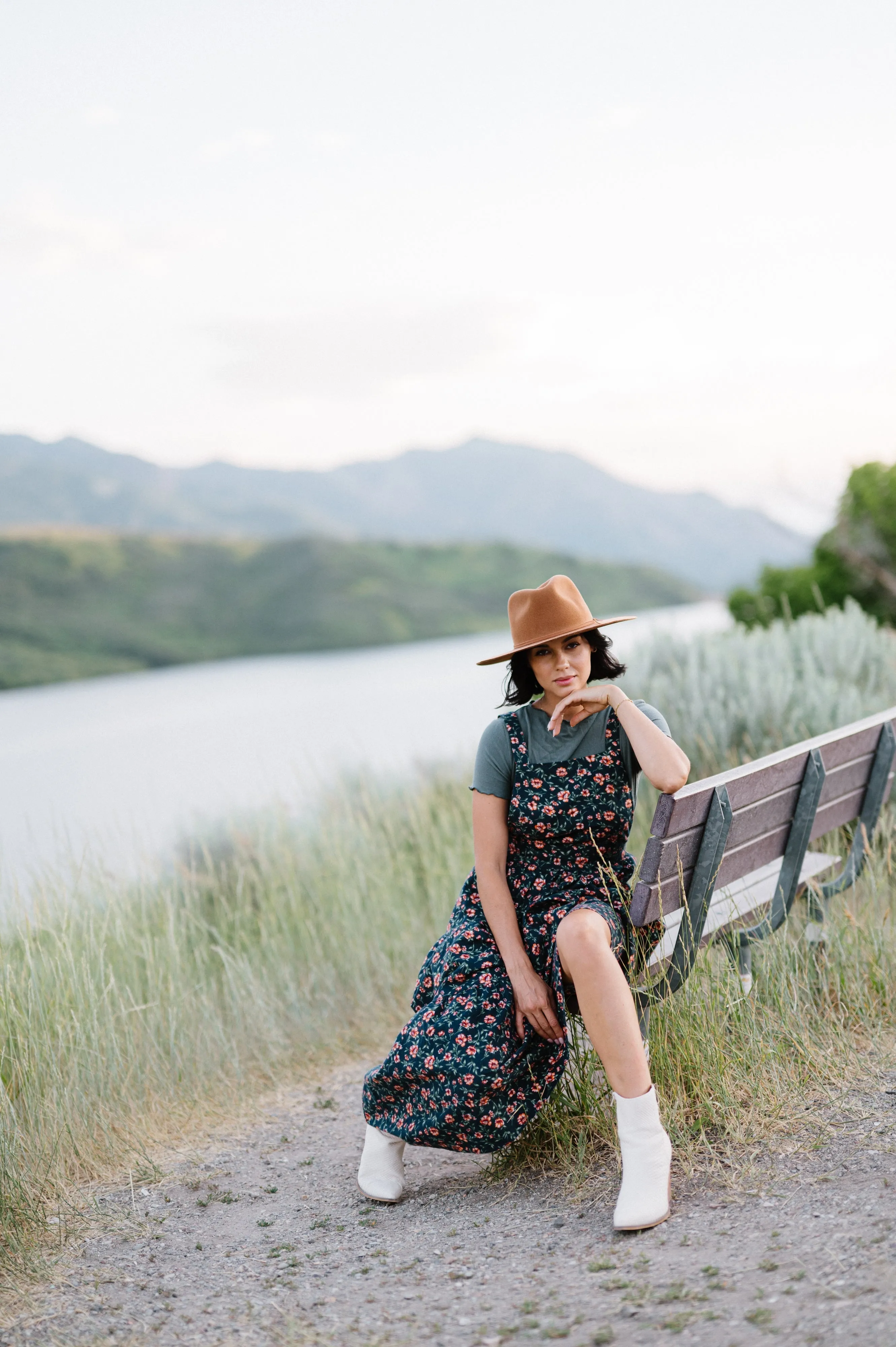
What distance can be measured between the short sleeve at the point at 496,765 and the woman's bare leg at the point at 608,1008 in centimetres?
40

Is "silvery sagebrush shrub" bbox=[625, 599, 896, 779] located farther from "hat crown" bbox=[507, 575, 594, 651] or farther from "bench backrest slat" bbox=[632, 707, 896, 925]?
"hat crown" bbox=[507, 575, 594, 651]

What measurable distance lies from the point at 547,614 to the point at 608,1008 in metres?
0.93

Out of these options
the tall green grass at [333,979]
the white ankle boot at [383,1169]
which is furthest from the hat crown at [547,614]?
the white ankle boot at [383,1169]

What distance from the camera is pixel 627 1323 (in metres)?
1.99

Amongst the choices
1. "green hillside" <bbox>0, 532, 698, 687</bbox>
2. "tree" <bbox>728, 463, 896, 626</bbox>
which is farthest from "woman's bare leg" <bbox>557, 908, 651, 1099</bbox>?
"green hillside" <bbox>0, 532, 698, 687</bbox>

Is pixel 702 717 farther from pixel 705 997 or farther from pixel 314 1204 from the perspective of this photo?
pixel 314 1204

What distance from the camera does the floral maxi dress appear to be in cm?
262

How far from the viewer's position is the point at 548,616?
274 cm

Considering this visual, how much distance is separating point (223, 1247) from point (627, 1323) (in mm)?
1140

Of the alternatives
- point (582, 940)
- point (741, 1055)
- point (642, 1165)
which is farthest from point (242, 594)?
point (642, 1165)

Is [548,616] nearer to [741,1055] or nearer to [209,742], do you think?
[741,1055]

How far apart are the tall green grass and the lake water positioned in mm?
251

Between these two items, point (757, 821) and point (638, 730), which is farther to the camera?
point (757, 821)

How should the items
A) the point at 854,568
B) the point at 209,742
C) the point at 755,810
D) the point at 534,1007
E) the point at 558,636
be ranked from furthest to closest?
the point at 854,568 → the point at 209,742 → the point at 755,810 → the point at 558,636 → the point at 534,1007
